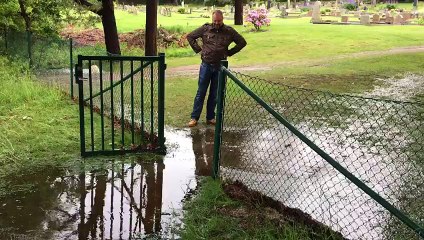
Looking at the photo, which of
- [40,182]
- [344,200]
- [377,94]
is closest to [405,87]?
[377,94]

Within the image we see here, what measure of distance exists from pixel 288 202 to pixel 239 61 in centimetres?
1336

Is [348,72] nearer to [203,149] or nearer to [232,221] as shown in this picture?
[203,149]

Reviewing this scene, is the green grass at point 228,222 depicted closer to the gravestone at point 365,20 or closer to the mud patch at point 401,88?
the mud patch at point 401,88

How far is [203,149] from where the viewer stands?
696cm

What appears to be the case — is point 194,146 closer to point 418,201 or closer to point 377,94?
point 418,201

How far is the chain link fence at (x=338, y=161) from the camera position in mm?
4691

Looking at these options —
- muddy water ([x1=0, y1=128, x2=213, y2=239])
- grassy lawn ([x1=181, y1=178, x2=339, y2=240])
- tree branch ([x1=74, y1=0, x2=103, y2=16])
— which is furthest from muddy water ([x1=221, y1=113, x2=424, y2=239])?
tree branch ([x1=74, y1=0, x2=103, y2=16])

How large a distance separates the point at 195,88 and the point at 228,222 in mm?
7945

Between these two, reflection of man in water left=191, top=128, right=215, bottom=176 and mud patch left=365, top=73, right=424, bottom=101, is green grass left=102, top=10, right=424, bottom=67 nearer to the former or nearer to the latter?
mud patch left=365, top=73, right=424, bottom=101

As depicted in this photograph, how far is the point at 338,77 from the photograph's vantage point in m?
13.9

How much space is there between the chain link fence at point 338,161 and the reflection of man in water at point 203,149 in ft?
0.64

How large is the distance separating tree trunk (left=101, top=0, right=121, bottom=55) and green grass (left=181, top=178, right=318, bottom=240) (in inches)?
521

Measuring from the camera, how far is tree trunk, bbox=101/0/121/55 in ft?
57.2

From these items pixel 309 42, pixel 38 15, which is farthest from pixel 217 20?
pixel 309 42
